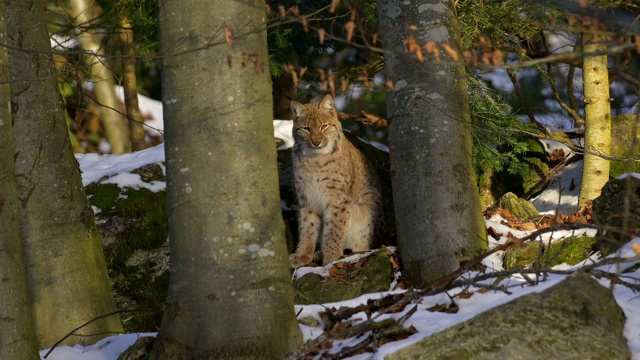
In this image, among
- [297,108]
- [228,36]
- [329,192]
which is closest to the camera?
[228,36]

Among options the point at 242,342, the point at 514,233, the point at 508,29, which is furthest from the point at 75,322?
the point at 508,29

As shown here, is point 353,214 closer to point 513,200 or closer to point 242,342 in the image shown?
point 513,200

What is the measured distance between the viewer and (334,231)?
7.51 metres

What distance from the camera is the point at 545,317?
11.7ft

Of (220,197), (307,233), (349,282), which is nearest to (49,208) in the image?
(220,197)

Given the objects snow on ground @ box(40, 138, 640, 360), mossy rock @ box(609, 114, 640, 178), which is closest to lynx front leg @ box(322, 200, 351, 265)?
snow on ground @ box(40, 138, 640, 360)

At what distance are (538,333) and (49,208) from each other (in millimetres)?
3187

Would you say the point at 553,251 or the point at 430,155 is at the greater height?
the point at 430,155

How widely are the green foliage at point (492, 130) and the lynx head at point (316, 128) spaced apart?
4.44 ft

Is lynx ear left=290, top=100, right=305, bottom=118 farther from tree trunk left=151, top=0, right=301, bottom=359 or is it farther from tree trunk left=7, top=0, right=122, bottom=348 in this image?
tree trunk left=151, top=0, right=301, bottom=359

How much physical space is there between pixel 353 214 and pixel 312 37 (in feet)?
7.32

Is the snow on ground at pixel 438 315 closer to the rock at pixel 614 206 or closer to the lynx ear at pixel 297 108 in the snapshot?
the rock at pixel 614 206

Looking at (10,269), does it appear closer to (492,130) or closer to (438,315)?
(438,315)

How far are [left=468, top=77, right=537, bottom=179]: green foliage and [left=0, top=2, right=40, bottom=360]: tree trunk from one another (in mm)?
4729
